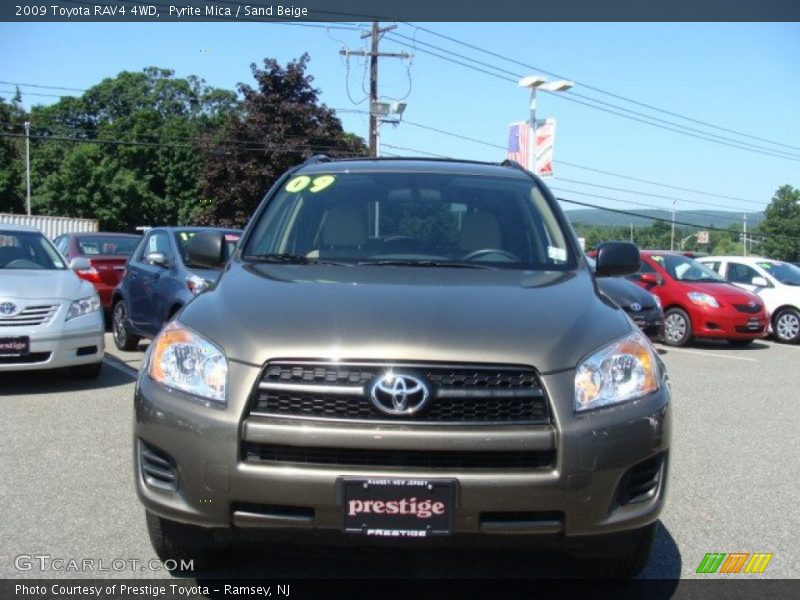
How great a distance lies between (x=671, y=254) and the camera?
50.5 feet

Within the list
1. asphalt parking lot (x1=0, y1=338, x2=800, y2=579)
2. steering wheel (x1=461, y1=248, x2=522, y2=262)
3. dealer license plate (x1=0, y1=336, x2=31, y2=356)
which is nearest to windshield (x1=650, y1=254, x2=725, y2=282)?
asphalt parking lot (x1=0, y1=338, x2=800, y2=579)

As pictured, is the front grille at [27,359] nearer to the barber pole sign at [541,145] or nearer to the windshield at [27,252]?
the windshield at [27,252]

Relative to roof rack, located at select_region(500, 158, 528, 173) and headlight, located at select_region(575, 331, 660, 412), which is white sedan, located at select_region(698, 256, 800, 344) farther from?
headlight, located at select_region(575, 331, 660, 412)

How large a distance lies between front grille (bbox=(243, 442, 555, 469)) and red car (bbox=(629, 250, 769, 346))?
1158 centimetres

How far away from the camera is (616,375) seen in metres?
3.04

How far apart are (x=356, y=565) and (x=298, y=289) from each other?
49.0 inches

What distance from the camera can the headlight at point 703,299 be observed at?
14.1 meters

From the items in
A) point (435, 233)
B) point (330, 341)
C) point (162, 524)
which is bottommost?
point (162, 524)

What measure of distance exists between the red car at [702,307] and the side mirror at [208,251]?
34.6 ft

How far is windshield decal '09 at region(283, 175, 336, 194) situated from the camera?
4586 mm

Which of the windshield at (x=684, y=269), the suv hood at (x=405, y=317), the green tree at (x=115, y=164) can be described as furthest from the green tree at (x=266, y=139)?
the suv hood at (x=405, y=317)

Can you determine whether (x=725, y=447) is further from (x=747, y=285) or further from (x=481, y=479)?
(x=747, y=285)

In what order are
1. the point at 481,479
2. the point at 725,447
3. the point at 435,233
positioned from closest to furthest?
the point at 481,479, the point at 435,233, the point at 725,447

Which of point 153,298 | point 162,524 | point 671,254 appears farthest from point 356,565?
point 671,254
